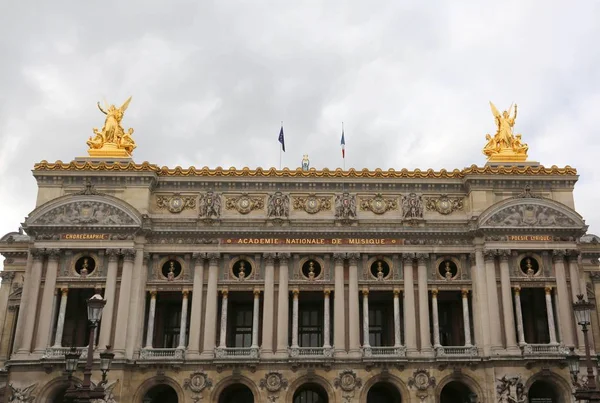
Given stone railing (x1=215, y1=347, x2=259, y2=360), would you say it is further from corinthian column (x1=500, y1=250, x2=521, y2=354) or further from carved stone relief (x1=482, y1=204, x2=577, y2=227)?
carved stone relief (x1=482, y1=204, x2=577, y2=227)

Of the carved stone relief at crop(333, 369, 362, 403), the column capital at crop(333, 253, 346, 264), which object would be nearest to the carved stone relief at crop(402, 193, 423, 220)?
the column capital at crop(333, 253, 346, 264)

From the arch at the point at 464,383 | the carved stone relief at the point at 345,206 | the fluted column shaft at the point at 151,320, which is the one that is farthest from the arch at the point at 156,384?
the arch at the point at 464,383

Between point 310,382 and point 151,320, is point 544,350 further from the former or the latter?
point 151,320

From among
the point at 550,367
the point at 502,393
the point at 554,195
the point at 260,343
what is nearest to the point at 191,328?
the point at 260,343

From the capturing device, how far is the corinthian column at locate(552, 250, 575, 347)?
141 ft

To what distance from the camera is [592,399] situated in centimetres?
2725

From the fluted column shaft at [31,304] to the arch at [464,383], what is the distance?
83.9ft

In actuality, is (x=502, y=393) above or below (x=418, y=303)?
below

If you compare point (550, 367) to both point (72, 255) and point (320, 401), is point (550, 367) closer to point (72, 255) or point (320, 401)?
point (320, 401)

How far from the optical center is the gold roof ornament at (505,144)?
159ft

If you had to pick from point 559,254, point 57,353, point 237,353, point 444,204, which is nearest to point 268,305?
point 237,353

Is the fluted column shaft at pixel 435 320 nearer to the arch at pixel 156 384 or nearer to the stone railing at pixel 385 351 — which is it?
the stone railing at pixel 385 351

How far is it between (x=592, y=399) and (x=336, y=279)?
20.1 m

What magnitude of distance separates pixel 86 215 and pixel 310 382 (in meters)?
18.2
